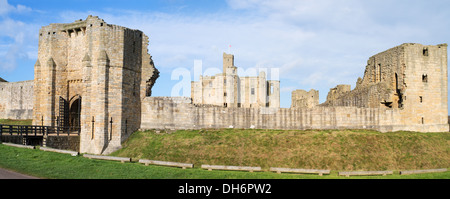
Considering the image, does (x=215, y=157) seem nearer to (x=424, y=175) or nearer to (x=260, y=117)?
(x=260, y=117)

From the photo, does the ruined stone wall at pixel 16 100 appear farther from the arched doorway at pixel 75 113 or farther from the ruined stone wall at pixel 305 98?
the ruined stone wall at pixel 305 98

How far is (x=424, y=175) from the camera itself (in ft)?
63.3

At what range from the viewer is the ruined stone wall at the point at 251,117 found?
28.1 metres

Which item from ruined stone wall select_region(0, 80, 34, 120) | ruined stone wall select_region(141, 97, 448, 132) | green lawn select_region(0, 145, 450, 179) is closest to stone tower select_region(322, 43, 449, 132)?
ruined stone wall select_region(141, 97, 448, 132)

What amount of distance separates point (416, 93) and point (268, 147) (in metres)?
15.1

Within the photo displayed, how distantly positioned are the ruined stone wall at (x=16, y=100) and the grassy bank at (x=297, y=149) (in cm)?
2905

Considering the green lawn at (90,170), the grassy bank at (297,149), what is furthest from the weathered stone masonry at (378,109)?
the green lawn at (90,170)

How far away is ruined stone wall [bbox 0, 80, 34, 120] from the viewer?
48.9 metres

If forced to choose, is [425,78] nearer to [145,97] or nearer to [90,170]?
[145,97]

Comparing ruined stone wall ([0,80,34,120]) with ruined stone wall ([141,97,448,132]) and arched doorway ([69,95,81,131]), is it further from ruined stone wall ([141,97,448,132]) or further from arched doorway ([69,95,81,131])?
ruined stone wall ([141,97,448,132])

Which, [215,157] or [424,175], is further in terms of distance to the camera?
[215,157]
